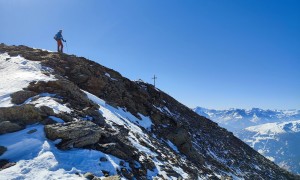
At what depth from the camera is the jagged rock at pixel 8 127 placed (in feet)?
51.3

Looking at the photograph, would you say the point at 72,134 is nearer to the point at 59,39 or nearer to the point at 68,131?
the point at 68,131

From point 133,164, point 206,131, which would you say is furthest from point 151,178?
point 206,131

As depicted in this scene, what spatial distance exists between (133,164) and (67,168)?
435 cm

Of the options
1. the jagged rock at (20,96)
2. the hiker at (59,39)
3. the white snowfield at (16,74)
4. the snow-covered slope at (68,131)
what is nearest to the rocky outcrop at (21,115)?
the snow-covered slope at (68,131)

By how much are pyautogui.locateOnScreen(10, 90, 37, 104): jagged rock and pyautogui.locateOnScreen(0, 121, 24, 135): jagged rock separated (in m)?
4.21

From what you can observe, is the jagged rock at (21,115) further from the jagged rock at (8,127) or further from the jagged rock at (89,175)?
the jagged rock at (89,175)

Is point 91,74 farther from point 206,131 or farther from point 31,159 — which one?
point 206,131

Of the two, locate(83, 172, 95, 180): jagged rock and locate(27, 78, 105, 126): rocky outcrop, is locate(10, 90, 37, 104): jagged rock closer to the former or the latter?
locate(27, 78, 105, 126): rocky outcrop

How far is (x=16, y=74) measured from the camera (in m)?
26.2

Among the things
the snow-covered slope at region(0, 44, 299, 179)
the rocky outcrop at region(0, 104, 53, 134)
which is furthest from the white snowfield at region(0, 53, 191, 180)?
the rocky outcrop at region(0, 104, 53, 134)

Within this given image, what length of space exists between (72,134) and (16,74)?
527 inches

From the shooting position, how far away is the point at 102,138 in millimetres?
17344

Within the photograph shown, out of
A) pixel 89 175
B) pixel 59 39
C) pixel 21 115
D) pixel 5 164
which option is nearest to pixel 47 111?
pixel 21 115

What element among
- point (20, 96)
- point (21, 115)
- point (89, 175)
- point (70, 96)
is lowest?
point (89, 175)
